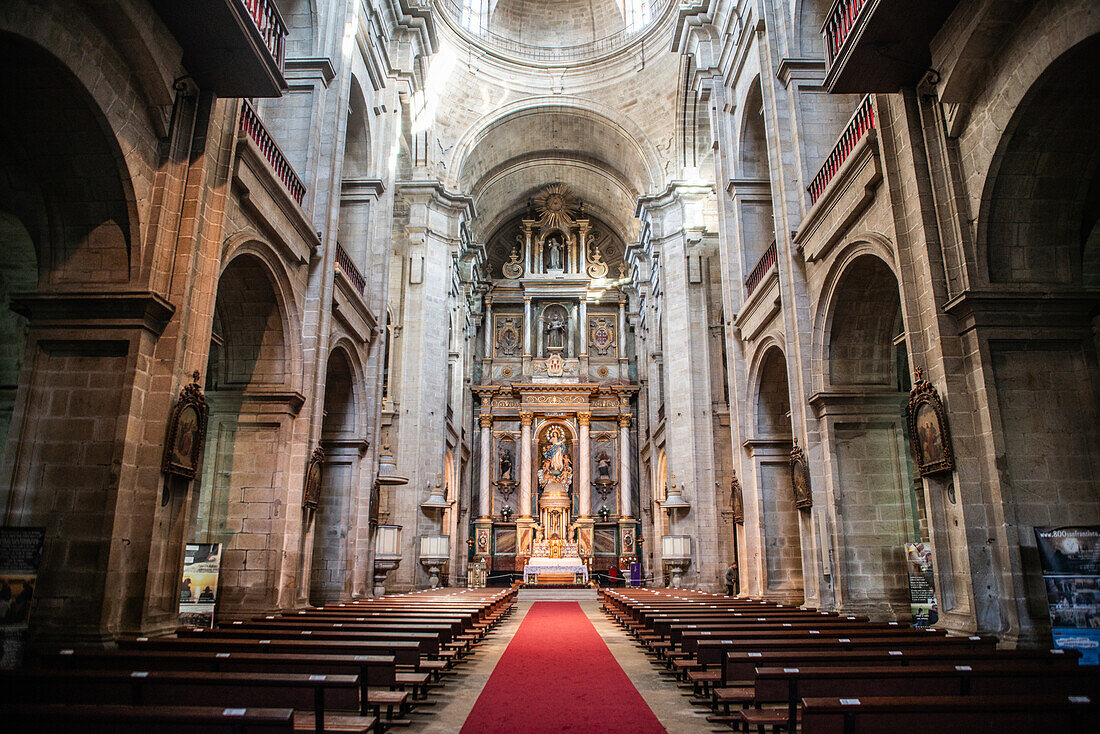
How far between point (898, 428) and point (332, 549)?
10.2 metres

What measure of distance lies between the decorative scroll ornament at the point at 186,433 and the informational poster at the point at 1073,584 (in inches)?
329

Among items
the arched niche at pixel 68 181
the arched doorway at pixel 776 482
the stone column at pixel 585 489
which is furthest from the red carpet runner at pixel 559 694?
the stone column at pixel 585 489

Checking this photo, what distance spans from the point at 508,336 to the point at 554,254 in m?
4.40

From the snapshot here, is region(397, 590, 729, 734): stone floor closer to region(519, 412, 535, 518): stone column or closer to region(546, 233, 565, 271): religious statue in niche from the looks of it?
region(519, 412, 535, 518): stone column

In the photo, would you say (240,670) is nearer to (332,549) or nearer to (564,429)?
(332,549)

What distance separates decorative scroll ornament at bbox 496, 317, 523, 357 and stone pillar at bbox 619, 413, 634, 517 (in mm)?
5967

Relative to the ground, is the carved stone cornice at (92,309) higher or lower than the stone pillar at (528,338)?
lower

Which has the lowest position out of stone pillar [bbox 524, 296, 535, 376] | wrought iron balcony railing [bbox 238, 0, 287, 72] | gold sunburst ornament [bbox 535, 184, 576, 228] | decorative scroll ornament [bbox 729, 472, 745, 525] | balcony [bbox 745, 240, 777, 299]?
decorative scroll ornament [bbox 729, 472, 745, 525]

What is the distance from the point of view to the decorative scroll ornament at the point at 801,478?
11.9 meters

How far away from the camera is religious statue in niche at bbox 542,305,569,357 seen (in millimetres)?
33781

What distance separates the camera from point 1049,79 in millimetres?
6809

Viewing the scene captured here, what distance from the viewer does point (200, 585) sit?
30.4 ft

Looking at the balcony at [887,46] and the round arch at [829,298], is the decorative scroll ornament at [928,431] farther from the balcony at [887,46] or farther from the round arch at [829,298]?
the balcony at [887,46]

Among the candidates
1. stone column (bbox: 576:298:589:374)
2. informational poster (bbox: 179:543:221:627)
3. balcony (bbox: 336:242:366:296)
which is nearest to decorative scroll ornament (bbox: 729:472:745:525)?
Result: balcony (bbox: 336:242:366:296)
